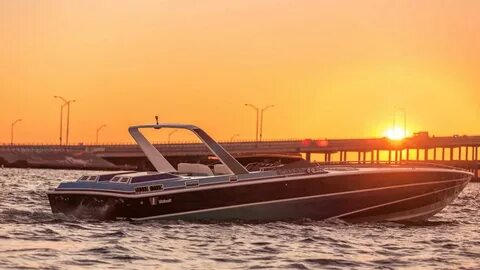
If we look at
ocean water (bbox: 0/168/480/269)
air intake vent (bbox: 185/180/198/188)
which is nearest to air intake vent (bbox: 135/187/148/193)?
ocean water (bbox: 0/168/480/269)

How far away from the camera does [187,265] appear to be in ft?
59.7

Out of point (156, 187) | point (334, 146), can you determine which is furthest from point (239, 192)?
point (334, 146)

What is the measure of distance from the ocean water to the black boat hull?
1.44 feet

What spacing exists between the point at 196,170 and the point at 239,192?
2.42 metres

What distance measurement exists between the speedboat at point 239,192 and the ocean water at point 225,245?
20.3 inches

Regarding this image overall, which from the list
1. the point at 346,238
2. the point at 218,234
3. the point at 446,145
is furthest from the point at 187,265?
the point at 446,145

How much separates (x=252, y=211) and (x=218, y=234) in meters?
3.98

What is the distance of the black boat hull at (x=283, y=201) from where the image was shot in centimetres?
2662

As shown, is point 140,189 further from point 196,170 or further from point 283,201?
point 283,201

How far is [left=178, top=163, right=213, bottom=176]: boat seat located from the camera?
29.3m

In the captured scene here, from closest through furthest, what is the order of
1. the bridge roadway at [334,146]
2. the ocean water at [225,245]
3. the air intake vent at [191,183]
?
the ocean water at [225,245] < the air intake vent at [191,183] < the bridge roadway at [334,146]

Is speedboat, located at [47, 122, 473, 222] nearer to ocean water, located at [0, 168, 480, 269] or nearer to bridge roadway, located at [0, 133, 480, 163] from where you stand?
ocean water, located at [0, 168, 480, 269]

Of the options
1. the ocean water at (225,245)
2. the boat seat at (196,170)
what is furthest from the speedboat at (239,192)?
the ocean water at (225,245)

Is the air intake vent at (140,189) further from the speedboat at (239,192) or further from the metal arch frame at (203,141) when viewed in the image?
the metal arch frame at (203,141)
